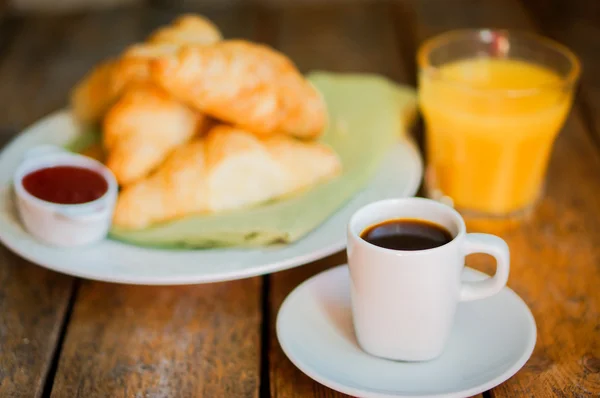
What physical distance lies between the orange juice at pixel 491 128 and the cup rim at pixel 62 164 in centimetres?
54

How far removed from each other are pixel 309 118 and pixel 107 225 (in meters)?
0.39

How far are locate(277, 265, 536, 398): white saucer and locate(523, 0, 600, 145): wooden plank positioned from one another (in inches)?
26.0

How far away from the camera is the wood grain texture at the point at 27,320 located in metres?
0.85

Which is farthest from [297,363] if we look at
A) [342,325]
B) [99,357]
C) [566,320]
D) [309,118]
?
[309,118]

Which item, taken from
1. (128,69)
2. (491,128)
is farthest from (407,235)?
(128,69)

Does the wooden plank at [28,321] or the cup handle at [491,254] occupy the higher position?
the cup handle at [491,254]

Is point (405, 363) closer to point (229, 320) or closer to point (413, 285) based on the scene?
point (413, 285)

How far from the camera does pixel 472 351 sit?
0.81 m

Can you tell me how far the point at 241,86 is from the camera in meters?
1.12

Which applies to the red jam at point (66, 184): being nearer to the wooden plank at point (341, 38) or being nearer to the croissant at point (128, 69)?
the croissant at point (128, 69)

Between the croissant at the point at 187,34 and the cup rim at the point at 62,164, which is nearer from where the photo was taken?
the cup rim at the point at 62,164

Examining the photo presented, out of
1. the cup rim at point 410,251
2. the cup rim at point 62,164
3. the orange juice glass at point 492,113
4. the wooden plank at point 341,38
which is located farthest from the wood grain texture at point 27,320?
the wooden plank at point 341,38

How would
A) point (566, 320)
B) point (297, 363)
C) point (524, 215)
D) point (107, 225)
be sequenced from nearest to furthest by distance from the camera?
point (297, 363) < point (566, 320) < point (107, 225) < point (524, 215)

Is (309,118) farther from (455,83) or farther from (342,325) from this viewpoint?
(342,325)
